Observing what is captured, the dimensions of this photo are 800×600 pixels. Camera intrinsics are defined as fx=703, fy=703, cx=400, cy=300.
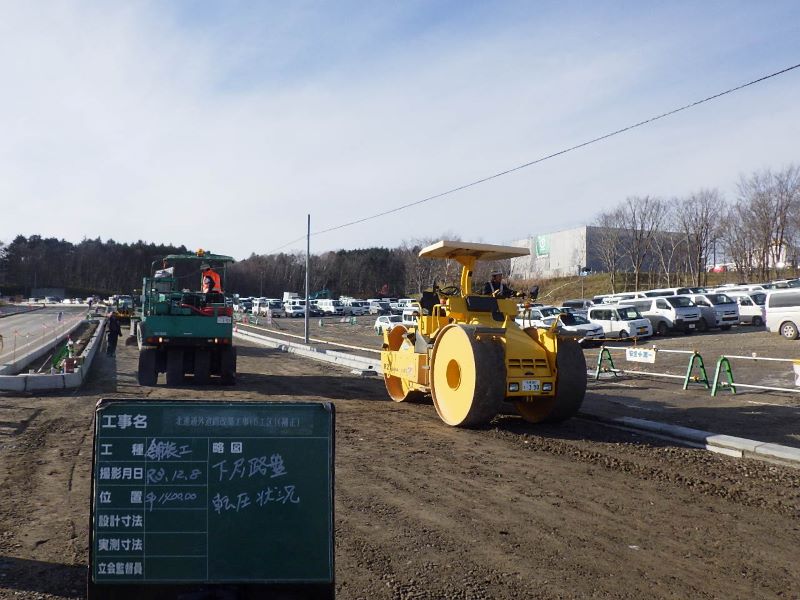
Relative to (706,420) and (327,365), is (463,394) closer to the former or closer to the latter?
(706,420)

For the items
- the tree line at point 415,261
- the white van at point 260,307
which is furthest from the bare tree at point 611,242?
the white van at point 260,307

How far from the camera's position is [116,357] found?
24344 millimetres

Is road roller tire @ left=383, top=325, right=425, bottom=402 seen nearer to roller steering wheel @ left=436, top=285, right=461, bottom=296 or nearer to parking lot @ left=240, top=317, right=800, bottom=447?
roller steering wheel @ left=436, top=285, right=461, bottom=296

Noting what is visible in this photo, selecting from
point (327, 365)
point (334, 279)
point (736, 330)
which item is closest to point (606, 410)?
point (327, 365)

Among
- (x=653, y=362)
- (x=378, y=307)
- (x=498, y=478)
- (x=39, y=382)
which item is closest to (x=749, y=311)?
(x=653, y=362)

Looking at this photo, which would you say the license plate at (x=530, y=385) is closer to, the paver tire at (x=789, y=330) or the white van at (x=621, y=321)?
the paver tire at (x=789, y=330)

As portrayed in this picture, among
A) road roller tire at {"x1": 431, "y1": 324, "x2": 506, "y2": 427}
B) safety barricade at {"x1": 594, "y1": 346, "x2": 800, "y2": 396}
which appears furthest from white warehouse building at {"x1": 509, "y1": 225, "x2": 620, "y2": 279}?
road roller tire at {"x1": 431, "y1": 324, "x2": 506, "y2": 427}

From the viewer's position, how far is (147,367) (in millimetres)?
16578

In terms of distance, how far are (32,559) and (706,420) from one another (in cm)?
1014

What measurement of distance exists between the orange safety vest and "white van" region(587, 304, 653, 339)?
1752 cm

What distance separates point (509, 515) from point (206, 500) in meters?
3.50

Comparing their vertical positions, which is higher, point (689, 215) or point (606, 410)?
point (689, 215)

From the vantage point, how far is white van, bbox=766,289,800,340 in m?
24.6

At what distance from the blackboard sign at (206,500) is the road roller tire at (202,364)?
13552 millimetres
